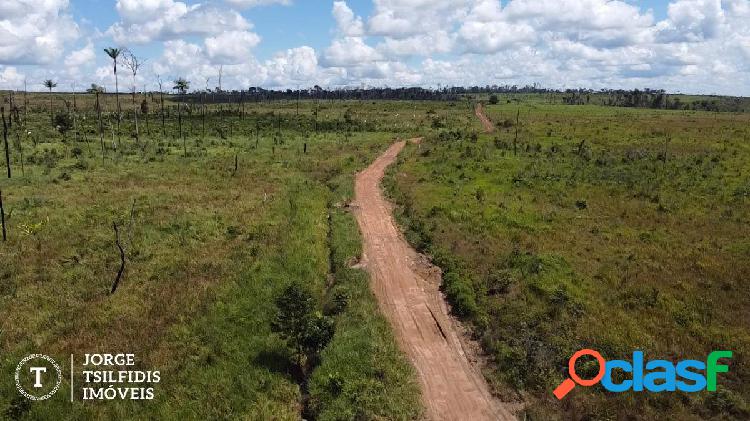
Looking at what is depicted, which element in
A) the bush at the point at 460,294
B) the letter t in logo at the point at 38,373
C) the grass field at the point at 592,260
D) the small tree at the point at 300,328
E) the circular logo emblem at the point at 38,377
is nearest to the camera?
the circular logo emblem at the point at 38,377

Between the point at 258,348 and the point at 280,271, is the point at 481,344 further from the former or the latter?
the point at 280,271

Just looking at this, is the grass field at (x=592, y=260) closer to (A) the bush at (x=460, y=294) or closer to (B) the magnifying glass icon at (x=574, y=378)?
(A) the bush at (x=460, y=294)

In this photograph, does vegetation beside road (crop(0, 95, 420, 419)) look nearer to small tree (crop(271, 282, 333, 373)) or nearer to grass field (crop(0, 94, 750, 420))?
grass field (crop(0, 94, 750, 420))

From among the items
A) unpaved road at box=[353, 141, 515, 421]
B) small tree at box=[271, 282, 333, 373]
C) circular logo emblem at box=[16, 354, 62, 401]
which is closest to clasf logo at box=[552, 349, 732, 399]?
unpaved road at box=[353, 141, 515, 421]

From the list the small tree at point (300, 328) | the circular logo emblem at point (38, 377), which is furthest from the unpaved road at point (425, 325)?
the circular logo emblem at point (38, 377)

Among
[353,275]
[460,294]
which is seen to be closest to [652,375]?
[460,294]
